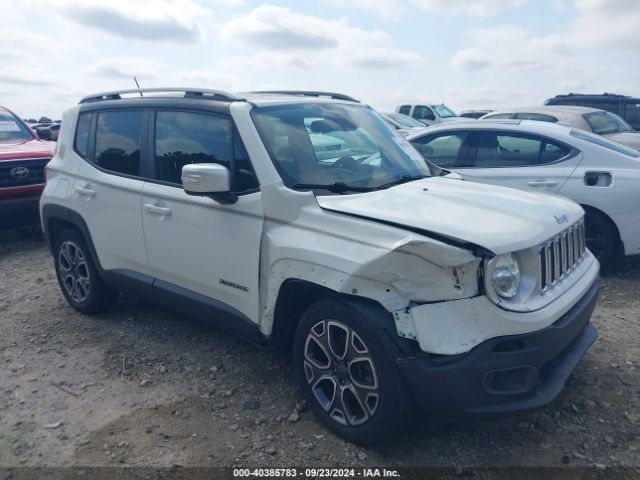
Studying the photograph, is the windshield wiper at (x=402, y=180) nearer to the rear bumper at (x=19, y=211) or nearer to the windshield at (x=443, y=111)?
the rear bumper at (x=19, y=211)

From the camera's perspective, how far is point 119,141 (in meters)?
4.42

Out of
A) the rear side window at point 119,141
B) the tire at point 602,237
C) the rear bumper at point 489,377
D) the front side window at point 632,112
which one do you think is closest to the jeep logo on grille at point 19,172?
the rear side window at point 119,141

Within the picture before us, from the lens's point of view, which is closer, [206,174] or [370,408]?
[370,408]

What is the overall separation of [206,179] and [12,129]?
691 cm

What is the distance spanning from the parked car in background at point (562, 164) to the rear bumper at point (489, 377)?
2843 millimetres

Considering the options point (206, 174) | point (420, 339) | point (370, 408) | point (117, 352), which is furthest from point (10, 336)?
point (420, 339)

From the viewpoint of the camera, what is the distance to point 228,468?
2.97m

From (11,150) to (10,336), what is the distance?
3797 mm

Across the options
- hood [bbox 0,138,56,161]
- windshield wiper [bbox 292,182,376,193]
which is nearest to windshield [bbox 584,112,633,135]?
windshield wiper [bbox 292,182,376,193]

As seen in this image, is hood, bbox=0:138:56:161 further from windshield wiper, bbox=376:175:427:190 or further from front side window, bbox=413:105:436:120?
front side window, bbox=413:105:436:120

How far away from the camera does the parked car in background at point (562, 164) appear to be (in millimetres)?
5434

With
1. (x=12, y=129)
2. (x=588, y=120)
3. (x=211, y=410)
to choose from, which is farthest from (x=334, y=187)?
(x=588, y=120)

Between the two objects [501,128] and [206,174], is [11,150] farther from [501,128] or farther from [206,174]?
[501,128]

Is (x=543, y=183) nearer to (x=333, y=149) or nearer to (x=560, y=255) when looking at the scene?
(x=560, y=255)
